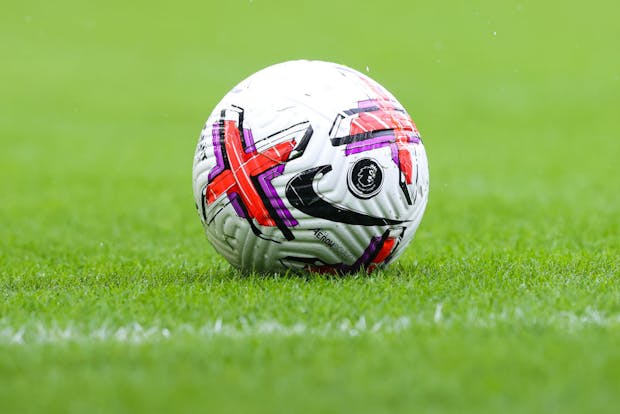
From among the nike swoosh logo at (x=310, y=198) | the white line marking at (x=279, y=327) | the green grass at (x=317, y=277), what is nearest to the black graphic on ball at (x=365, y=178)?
the nike swoosh logo at (x=310, y=198)

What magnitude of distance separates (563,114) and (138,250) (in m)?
12.1

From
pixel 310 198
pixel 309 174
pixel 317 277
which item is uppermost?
pixel 309 174

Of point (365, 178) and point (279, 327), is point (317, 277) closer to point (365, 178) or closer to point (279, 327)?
point (365, 178)

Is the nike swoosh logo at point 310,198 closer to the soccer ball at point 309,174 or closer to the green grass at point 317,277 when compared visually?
the soccer ball at point 309,174

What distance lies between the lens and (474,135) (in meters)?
A: 15.9

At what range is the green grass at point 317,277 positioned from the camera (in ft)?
10.2

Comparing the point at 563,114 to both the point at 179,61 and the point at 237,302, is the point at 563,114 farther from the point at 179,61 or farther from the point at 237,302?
the point at 237,302

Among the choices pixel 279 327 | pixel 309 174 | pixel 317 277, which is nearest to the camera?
pixel 279 327

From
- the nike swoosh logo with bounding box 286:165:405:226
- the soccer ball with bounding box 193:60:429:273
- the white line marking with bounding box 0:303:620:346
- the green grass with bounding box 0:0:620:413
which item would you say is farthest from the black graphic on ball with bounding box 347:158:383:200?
the white line marking with bounding box 0:303:620:346

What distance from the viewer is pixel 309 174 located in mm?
4727

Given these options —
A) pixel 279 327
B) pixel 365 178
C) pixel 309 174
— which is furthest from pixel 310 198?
pixel 279 327

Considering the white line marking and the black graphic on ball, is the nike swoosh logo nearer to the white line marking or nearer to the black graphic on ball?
the black graphic on ball

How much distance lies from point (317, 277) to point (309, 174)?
0.53 m

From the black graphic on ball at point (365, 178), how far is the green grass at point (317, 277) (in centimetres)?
44
